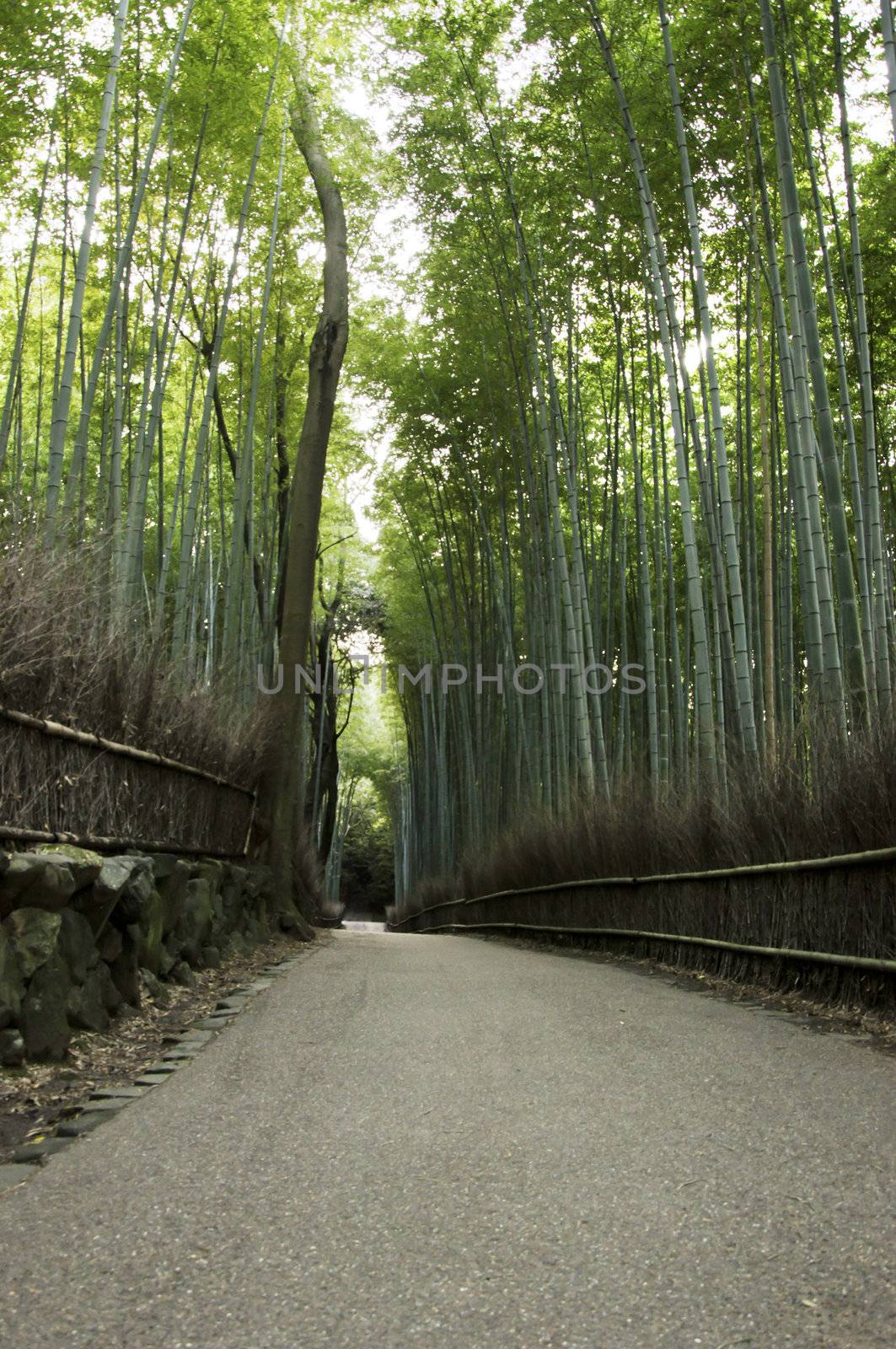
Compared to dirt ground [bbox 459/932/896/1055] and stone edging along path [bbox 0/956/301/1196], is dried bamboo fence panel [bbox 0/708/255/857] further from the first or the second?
dirt ground [bbox 459/932/896/1055]

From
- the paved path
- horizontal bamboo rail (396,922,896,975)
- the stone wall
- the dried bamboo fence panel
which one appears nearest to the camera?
the paved path

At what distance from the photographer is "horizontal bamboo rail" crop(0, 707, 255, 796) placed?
10.5ft

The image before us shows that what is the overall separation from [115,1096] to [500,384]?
8828mm

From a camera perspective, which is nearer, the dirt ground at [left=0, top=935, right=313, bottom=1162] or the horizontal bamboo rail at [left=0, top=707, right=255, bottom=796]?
the dirt ground at [left=0, top=935, right=313, bottom=1162]

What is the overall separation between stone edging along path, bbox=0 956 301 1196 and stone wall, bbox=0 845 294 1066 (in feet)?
0.76

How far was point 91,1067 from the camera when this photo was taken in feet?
9.49

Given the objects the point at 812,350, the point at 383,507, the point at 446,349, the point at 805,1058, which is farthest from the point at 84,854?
the point at 383,507

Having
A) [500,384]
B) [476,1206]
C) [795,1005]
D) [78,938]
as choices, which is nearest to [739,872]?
[795,1005]

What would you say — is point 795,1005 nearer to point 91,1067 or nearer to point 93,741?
point 91,1067

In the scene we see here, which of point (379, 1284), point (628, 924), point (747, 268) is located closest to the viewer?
point (379, 1284)

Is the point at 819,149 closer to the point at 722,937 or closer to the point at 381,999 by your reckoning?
the point at 722,937

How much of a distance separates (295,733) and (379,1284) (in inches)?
274

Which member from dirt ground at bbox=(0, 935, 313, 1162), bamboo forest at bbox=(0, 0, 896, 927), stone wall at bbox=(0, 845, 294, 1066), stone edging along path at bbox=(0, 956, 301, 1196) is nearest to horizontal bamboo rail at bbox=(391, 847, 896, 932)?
bamboo forest at bbox=(0, 0, 896, 927)

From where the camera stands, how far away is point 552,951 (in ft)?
25.7
